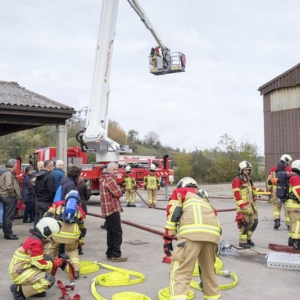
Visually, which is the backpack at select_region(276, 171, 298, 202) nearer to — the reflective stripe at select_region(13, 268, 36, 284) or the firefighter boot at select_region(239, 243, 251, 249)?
the firefighter boot at select_region(239, 243, 251, 249)

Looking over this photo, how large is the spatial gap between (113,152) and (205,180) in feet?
79.2

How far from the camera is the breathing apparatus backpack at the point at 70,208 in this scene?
587 cm

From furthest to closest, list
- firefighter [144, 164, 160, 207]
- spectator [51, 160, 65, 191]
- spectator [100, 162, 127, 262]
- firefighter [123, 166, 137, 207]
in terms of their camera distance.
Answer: firefighter [123, 166, 137, 207]
firefighter [144, 164, 160, 207]
spectator [51, 160, 65, 191]
spectator [100, 162, 127, 262]

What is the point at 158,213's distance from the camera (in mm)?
13898

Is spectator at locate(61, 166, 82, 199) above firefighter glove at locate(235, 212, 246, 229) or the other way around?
above

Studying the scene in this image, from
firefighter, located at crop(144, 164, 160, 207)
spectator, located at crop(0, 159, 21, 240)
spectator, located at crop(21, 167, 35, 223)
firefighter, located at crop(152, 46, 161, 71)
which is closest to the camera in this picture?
spectator, located at crop(0, 159, 21, 240)

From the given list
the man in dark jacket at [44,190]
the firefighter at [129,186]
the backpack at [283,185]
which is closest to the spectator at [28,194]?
the man in dark jacket at [44,190]

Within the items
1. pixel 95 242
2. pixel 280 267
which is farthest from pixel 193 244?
pixel 95 242

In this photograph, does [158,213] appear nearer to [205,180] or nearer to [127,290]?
[127,290]

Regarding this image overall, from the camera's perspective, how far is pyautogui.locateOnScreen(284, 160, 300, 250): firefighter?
712 centimetres

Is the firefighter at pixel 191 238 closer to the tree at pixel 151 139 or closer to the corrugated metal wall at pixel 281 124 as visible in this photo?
the corrugated metal wall at pixel 281 124

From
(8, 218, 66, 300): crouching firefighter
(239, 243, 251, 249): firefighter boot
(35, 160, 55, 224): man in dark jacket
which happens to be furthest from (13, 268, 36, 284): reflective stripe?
(239, 243, 251, 249): firefighter boot

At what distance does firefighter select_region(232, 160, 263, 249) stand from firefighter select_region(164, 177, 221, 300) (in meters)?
3.60

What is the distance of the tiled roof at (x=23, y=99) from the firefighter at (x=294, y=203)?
5.85m
